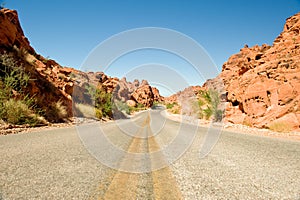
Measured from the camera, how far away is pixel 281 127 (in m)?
8.88

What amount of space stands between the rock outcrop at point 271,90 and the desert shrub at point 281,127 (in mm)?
87

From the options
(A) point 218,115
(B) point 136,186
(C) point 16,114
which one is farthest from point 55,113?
(A) point 218,115

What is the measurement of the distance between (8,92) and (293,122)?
47.6 ft

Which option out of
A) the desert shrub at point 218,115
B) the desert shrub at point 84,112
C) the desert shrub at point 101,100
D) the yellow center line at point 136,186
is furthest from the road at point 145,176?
the desert shrub at point 101,100

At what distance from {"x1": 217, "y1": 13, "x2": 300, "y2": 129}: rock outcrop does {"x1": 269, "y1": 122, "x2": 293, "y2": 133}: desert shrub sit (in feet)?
0.29

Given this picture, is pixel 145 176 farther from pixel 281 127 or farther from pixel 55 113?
pixel 55 113

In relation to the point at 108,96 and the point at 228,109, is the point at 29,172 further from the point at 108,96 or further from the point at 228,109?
the point at 108,96

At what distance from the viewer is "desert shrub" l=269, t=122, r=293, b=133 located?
28.1 ft

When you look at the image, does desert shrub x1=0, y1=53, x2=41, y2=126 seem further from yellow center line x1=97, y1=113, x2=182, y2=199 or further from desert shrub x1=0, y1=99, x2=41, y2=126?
yellow center line x1=97, y1=113, x2=182, y2=199

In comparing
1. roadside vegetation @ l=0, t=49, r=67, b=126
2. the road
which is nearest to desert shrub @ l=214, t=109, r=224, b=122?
the road

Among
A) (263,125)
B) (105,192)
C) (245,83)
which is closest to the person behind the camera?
(105,192)

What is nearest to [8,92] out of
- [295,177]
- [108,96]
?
[295,177]

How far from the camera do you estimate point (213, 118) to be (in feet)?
53.6

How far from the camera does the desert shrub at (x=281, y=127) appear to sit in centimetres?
858
